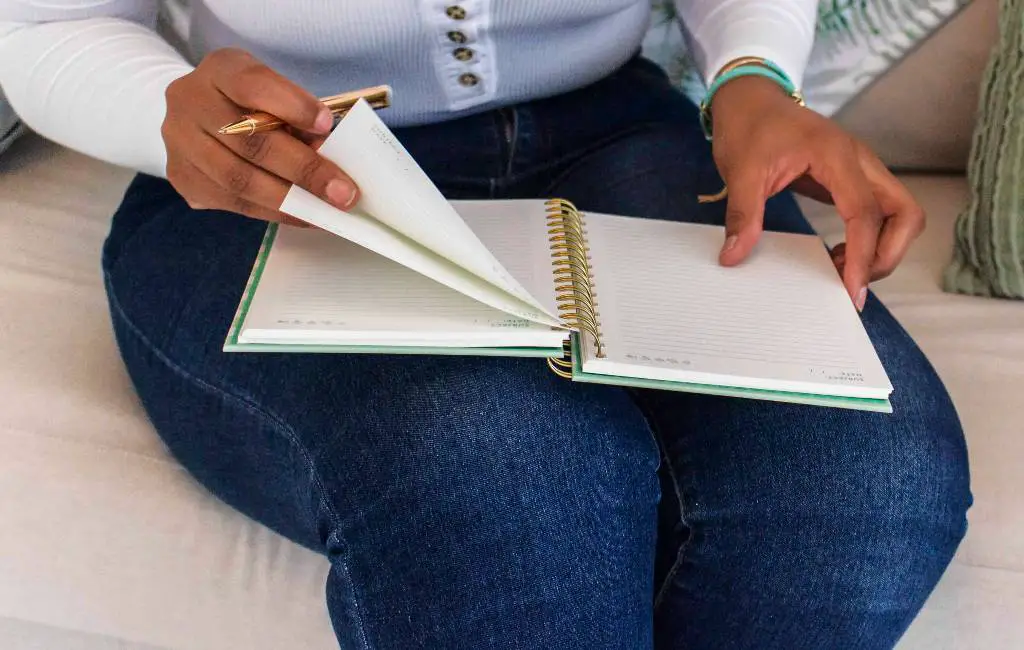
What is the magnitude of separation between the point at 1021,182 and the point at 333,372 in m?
0.68

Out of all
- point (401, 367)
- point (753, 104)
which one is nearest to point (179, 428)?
point (401, 367)

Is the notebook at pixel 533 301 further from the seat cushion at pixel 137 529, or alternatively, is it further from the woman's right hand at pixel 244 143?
the seat cushion at pixel 137 529

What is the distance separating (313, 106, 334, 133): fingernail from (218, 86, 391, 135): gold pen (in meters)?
0.01

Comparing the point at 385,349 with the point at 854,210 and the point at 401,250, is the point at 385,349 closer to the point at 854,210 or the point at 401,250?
the point at 401,250

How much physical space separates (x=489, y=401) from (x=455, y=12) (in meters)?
0.32

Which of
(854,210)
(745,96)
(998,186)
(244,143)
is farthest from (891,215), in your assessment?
(244,143)

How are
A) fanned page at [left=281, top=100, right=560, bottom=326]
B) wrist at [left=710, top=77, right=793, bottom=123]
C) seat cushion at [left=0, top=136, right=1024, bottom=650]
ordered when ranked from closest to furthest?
fanned page at [left=281, top=100, right=560, bottom=326] → seat cushion at [left=0, top=136, right=1024, bottom=650] → wrist at [left=710, top=77, right=793, bottom=123]

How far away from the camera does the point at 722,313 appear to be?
57 centimetres

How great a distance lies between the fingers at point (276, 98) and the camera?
19.6 inches

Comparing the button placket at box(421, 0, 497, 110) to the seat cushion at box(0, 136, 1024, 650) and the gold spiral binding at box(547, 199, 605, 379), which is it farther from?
the seat cushion at box(0, 136, 1024, 650)

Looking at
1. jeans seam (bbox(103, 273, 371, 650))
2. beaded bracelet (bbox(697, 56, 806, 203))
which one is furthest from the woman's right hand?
beaded bracelet (bbox(697, 56, 806, 203))

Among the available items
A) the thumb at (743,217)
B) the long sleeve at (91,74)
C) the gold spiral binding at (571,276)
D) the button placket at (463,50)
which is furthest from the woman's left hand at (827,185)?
the long sleeve at (91,74)

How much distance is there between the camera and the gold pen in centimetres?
50

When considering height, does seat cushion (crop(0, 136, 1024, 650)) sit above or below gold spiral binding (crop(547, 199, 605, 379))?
below
